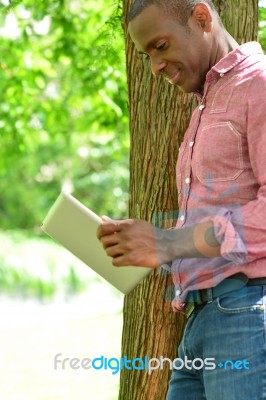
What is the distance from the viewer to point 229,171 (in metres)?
2.22

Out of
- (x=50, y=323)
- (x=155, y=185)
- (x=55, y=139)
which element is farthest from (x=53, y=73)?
(x=155, y=185)

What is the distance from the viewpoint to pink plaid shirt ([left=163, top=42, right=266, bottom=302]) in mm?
2123

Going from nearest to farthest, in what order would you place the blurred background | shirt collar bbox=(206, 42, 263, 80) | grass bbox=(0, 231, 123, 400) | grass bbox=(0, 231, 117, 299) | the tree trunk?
shirt collar bbox=(206, 42, 263, 80) → the tree trunk → the blurred background → grass bbox=(0, 231, 123, 400) → grass bbox=(0, 231, 117, 299)

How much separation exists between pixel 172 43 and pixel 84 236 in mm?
579

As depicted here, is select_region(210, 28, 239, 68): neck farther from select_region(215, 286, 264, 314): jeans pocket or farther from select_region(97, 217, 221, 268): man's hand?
select_region(215, 286, 264, 314): jeans pocket

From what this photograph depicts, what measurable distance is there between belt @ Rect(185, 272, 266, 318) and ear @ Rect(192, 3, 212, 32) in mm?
700

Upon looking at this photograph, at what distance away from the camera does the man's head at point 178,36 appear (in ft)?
7.64

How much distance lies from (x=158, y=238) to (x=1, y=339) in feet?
27.4

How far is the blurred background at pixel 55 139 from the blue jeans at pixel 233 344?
6.90 feet

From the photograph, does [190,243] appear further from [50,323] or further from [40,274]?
[40,274]

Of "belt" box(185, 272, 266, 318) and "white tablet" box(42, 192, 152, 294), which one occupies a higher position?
"white tablet" box(42, 192, 152, 294)

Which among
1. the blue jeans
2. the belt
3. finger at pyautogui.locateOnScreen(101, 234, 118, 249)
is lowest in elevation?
the blue jeans

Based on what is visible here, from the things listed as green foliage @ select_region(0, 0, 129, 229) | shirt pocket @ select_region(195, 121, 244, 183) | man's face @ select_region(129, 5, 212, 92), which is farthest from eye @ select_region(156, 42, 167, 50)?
green foliage @ select_region(0, 0, 129, 229)

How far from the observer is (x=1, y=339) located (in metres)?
10.2
